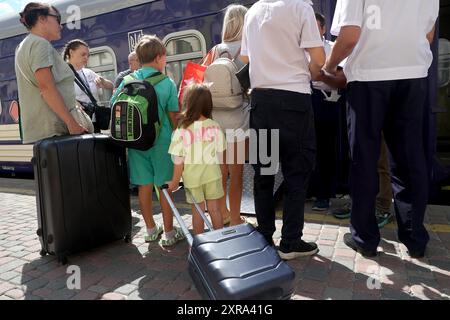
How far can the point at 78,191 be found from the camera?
290 centimetres

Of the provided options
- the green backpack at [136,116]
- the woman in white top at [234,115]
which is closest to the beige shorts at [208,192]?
the woman in white top at [234,115]

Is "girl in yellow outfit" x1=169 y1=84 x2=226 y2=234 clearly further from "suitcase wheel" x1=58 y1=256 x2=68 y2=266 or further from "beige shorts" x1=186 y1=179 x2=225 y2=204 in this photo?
"suitcase wheel" x1=58 y1=256 x2=68 y2=266

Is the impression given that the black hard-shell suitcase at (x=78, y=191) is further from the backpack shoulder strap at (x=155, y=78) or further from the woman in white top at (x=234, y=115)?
the woman in white top at (x=234, y=115)

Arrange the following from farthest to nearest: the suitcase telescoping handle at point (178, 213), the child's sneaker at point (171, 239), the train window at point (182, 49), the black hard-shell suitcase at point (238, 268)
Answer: the train window at point (182, 49) → the child's sneaker at point (171, 239) → the suitcase telescoping handle at point (178, 213) → the black hard-shell suitcase at point (238, 268)

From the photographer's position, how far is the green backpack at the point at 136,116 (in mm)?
2734

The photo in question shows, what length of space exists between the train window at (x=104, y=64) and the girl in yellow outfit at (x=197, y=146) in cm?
281

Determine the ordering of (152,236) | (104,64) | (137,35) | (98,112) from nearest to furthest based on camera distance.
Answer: (152,236)
(98,112)
(137,35)
(104,64)

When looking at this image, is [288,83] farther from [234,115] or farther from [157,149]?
[157,149]

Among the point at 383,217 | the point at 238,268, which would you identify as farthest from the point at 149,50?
the point at 383,217

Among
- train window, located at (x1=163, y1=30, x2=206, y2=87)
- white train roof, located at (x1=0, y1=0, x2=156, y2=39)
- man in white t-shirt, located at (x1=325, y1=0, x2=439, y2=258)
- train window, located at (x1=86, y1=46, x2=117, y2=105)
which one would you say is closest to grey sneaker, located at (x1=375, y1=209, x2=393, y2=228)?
man in white t-shirt, located at (x1=325, y1=0, x2=439, y2=258)

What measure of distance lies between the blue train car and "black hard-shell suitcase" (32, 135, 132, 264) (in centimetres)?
190

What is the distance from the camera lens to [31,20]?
2.87 meters
